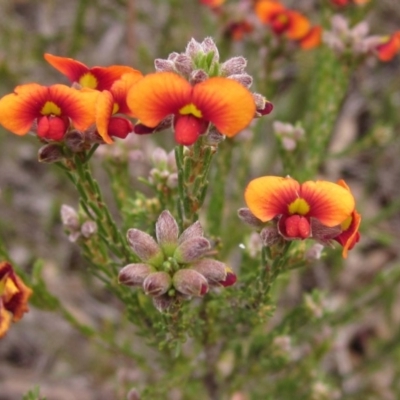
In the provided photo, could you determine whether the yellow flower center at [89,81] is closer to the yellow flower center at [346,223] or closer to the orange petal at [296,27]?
the yellow flower center at [346,223]

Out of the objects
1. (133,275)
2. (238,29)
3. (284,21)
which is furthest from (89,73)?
(238,29)

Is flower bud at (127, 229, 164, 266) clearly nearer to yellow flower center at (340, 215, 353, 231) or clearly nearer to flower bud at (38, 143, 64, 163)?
flower bud at (38, 143, 64, 163)

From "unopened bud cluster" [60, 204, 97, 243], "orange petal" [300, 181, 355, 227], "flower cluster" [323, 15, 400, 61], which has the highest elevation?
"orange petal" [300, 181, 355, 227]

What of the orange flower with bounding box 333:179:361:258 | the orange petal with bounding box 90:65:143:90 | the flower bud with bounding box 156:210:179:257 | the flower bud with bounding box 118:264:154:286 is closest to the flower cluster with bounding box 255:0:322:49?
the orange petal with bounding box 90:65:143:90

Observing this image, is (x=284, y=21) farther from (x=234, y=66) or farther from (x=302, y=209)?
(x=302, y=209)

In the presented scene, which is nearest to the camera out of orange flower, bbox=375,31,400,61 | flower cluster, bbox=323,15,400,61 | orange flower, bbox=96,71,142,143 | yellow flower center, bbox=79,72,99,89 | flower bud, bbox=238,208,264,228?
orange flower, bbox=96,71,142,143

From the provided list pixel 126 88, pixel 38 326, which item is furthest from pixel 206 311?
pixel 38 326

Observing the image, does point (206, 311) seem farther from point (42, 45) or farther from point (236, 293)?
point (42, 45)
